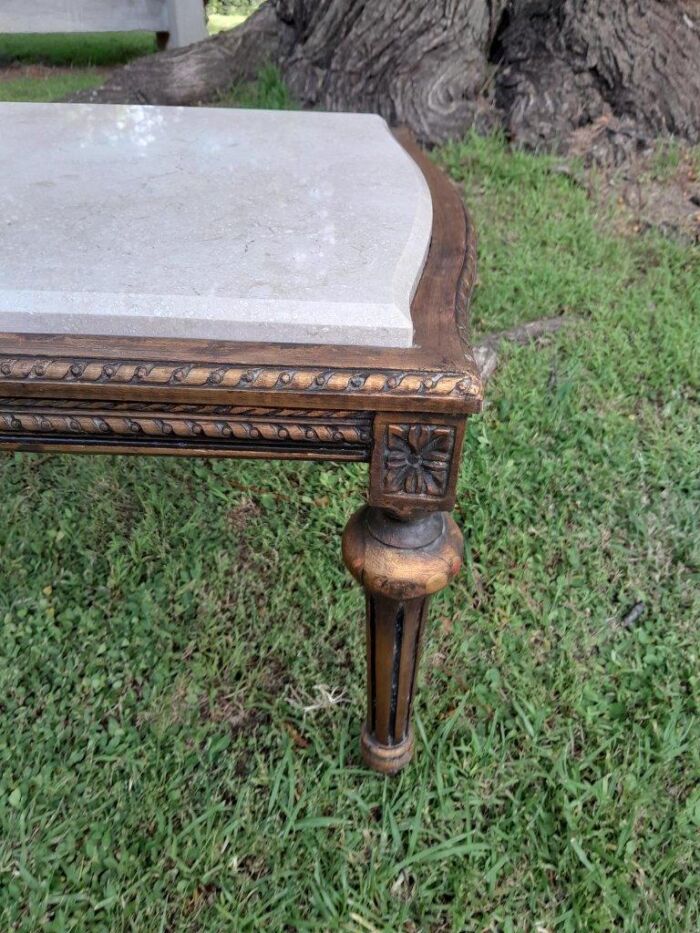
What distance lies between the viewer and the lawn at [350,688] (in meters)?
1.08

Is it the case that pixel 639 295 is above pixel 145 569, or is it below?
above

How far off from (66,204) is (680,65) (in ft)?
7.55

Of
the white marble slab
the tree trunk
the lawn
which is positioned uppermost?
the white marble slab

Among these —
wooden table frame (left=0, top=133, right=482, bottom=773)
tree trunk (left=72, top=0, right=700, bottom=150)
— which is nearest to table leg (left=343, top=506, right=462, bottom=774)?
wooden table frame (left=0, top=133, right=482, bottom=773)

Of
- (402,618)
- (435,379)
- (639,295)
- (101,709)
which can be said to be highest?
(435,379)

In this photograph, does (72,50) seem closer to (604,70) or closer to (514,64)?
(514,64)

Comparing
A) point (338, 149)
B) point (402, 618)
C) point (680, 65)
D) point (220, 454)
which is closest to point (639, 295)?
point (680, 65)

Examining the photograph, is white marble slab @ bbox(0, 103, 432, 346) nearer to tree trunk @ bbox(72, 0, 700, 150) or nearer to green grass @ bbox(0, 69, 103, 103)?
tree trunk @ bbox(72, 0, 700, 150)

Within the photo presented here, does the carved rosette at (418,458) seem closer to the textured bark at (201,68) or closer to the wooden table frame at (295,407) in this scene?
the wooden table frame at (295,407)

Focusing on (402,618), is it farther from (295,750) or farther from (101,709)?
(101,709)

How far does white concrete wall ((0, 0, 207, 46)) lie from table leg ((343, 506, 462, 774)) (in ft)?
12.5

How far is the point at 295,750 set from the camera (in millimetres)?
1249

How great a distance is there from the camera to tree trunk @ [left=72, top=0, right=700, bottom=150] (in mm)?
2471

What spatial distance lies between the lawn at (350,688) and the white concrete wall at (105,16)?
3.01 m
